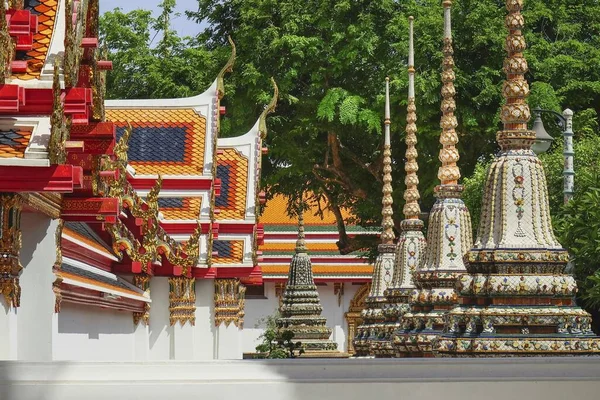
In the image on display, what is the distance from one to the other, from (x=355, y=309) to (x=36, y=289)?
1605 inches

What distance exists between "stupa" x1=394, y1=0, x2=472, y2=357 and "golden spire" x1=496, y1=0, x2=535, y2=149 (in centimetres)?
240

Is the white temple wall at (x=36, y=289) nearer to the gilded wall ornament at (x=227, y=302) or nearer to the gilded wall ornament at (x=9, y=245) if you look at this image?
the gilded wall ornament at (x=9, y=245)

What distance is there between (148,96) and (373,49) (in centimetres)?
792

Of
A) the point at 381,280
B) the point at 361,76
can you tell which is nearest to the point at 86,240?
the point at 381,280

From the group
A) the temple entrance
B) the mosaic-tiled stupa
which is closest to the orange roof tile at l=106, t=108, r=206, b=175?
the mosaic-tiled stupa

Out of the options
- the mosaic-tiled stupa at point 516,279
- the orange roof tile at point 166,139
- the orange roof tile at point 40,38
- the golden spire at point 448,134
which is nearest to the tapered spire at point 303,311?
the orange roof tile at point 166,139

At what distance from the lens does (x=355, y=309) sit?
177 ft

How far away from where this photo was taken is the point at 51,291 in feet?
44.8

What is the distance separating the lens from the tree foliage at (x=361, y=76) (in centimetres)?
3516

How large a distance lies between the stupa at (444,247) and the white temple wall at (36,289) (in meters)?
3.68

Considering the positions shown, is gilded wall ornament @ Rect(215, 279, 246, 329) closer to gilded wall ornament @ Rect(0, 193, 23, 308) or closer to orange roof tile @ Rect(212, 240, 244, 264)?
orange roof tile @ Rect(212, 240, 244, 264)

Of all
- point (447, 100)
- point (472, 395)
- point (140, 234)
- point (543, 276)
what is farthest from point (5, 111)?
point (140, 234)

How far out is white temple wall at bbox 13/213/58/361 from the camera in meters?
12.8

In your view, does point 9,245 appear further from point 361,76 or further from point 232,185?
point 361,76
